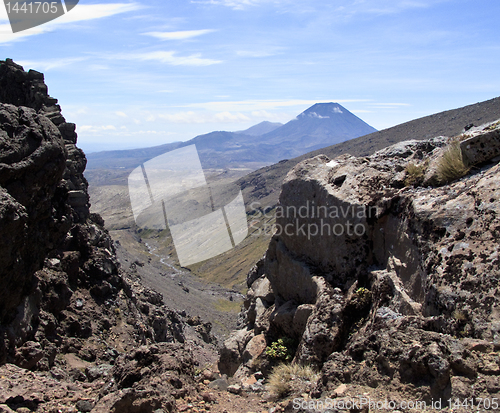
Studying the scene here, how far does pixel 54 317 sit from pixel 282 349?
11.1m

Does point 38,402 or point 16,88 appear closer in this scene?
point 38,402

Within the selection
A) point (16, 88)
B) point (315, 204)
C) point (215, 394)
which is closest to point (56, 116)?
point (16, 88)

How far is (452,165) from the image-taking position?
8234 mm

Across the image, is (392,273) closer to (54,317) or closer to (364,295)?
(364,295)

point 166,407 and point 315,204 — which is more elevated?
point 315,204

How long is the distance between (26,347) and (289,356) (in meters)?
7.79

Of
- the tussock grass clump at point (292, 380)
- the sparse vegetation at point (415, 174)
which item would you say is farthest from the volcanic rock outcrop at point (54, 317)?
the sparse vegetation at point (415, 174)

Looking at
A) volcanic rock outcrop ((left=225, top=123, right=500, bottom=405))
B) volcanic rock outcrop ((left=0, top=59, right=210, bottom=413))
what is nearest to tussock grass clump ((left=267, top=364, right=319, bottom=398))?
volcanic rock outcrop ((left=225, top=123, right=500, bottom=405))

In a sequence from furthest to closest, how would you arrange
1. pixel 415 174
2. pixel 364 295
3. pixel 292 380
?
1. pixel 415 174
2. pixel 364 295
3. pixel 292 380

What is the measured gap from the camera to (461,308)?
19.5 ft

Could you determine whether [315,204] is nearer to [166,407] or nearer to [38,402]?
[166,407]

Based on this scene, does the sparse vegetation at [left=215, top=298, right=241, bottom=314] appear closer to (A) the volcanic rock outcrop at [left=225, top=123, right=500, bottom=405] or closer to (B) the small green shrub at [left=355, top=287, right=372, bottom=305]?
(A) the volcanic rock outcrop at [left=225, top=123, right=500, bottom=405]

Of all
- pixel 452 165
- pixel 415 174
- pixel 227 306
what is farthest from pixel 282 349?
pixel 227 306

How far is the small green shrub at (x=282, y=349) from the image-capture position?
11.1 meters
